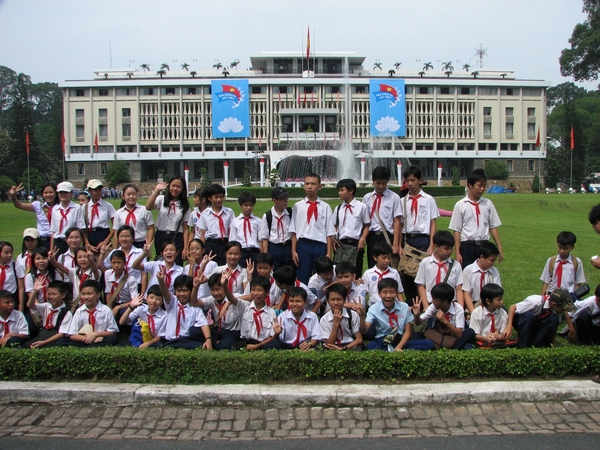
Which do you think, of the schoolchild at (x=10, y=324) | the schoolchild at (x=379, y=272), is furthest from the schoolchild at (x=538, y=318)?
the schoolchild at (x=10, y=324)

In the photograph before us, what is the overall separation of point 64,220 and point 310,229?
3093mm

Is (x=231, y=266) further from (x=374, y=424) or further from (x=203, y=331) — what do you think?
(x=374, y=424)

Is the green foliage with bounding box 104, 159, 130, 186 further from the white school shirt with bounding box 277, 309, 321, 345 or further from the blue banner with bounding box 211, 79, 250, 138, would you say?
the white school shirt with bounding box 277, 309, 321, 345

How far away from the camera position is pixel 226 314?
5.60 m

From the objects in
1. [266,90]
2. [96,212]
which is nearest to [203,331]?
[96,212]

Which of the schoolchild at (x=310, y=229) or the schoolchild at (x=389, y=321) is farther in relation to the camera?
the schoolchild at (x=310, y=229)

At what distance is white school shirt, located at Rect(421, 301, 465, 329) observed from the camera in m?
5.17

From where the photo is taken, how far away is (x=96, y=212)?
7.12 meters

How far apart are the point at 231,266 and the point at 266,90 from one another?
54.8m

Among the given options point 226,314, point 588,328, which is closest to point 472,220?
point 588,328

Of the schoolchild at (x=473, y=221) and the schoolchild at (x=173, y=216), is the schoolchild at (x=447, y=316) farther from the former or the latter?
the schoolchild at (x=173, y=216)

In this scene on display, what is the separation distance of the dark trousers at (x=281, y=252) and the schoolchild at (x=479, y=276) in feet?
6.59

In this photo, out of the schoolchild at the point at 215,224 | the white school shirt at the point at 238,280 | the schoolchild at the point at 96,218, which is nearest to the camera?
the white school shirt at the point at 238,280

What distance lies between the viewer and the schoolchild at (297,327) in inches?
201
